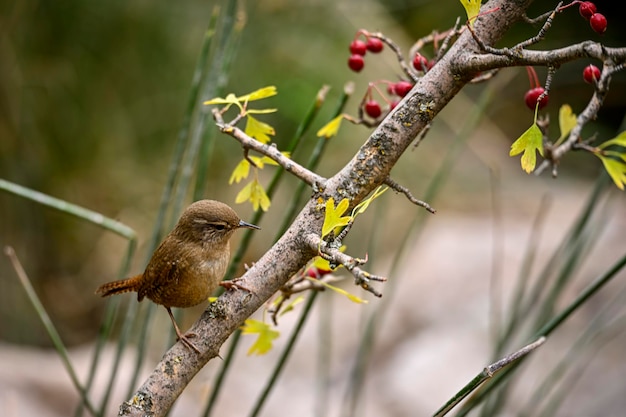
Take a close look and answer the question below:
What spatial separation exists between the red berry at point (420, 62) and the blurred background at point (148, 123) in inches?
65.9

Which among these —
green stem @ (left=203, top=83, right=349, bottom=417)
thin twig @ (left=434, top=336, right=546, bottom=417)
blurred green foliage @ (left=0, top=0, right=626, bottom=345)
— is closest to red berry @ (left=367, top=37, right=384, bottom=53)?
green stem @ (left=203, top=83, right=349, bottom=417)

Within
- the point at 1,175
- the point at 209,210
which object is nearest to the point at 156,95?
the point at 1,175

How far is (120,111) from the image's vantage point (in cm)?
318

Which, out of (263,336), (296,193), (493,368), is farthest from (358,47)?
(493,368)

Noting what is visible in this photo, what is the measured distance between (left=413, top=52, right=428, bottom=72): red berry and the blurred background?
1.67m

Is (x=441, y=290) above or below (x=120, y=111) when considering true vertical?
below

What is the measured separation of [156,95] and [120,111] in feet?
0.56

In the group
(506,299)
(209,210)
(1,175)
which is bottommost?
(209,210)

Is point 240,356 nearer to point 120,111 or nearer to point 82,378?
point 82,378

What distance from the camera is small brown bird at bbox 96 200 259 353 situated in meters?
0.94

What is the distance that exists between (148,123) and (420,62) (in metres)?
2.48

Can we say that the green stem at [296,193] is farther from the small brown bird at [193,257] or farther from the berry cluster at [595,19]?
the berry cluster at [595,19]

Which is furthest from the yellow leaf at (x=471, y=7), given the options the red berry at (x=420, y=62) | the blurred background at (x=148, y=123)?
the blurred background at (x=148, y=123)

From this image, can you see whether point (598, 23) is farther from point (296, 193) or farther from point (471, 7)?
point (296, 193)
